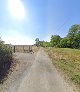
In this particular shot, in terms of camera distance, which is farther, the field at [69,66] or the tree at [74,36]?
the tree at [74,36]

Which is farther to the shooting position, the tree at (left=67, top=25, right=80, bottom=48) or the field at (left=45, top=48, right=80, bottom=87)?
the tree at (left=67, top=25, right=80, bottom=48)

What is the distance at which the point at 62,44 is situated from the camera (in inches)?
4988

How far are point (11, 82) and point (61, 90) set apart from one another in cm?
331

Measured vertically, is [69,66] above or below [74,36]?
below

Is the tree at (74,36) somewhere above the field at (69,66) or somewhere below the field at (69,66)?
above

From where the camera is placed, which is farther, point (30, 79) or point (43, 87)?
point (30, 79)

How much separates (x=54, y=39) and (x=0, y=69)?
13886 cm

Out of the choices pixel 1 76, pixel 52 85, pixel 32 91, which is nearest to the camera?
pixel 32 91

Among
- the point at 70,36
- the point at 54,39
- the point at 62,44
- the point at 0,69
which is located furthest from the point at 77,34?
the point at 0,69

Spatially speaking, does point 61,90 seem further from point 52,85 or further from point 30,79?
point 30,79

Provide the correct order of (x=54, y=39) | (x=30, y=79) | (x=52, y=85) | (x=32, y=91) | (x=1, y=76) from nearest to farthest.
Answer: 1. (x=32, y=91)
2. (x=52, y=85)
3. (x=30, y=79)
4. (x=1, y=76)
5. (x=54, y=39)

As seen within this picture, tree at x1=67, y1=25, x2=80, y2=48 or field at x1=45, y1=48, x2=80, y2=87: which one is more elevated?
tree at x1=67, y1=25, x2=80, y2=48

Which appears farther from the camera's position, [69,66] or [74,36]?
[74,36]

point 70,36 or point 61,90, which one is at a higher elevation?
point 70,36
